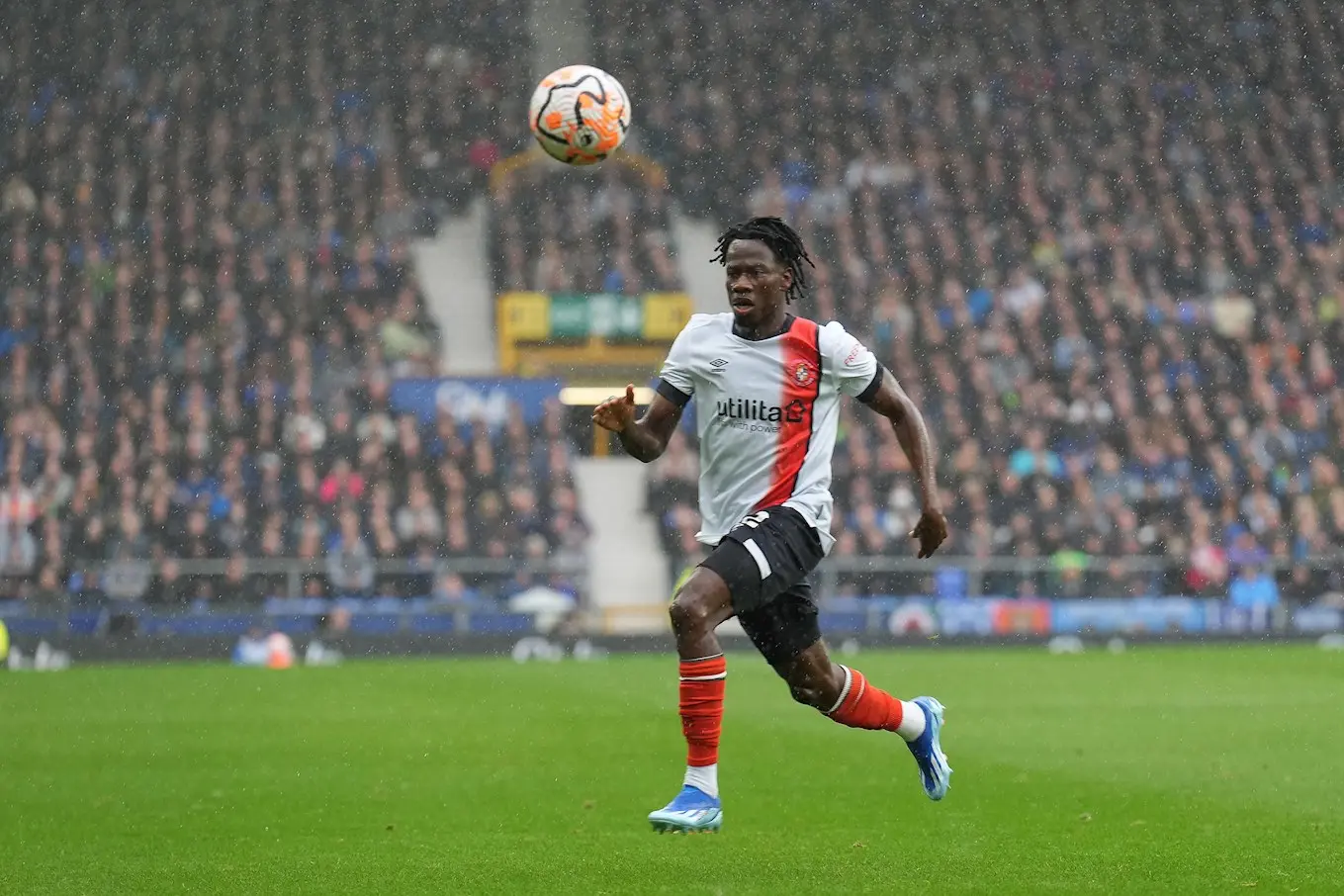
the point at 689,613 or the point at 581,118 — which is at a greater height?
the point at 581,118

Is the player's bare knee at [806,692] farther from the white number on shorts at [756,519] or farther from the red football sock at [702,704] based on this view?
the white number on shorts at [756,519]

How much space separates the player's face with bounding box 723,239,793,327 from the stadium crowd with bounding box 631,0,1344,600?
47.9ft

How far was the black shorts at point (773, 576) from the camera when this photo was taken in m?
6.44

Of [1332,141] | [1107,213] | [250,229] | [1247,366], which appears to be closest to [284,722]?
[250,229]

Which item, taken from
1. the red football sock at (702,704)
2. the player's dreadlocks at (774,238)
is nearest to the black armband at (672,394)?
the player's dreadlocks at (774,238)

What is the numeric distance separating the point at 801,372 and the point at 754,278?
389 millimetres

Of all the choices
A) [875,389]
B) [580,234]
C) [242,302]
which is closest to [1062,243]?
[580,234]

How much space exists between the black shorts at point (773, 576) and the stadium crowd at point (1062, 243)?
14518 mm

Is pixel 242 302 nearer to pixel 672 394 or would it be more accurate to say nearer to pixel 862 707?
pixel 672 394

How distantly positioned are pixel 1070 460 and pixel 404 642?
894cm

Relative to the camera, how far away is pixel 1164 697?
45.5ft

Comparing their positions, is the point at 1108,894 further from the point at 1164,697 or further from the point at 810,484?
the point at 1164,697

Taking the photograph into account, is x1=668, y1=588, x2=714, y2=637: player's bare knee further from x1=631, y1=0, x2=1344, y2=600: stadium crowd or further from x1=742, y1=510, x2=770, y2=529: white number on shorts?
x1=631, y1=0, x2=1344, y2=600: stadium crowd

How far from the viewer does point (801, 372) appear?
6.80 meters
